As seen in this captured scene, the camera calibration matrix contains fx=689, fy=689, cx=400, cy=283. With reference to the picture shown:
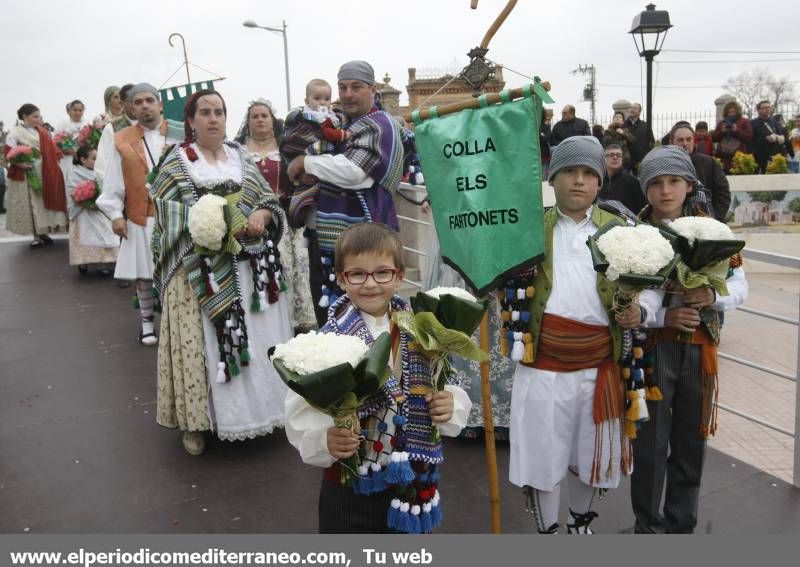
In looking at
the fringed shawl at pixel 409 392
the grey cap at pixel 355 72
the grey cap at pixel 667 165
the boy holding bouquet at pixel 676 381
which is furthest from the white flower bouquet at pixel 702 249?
the grey cap at pixel 355 72

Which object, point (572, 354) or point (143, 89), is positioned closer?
point (572, 354)

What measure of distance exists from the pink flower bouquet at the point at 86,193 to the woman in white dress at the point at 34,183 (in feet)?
7.48

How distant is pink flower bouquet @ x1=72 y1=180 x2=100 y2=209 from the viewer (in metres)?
8.18

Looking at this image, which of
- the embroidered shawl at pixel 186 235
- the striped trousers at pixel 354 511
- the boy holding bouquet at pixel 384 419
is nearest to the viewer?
the boy holding bouquet at pixel 384 419

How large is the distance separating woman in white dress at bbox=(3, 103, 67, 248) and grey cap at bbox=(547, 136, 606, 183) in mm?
9421

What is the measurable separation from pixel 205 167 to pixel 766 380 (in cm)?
449

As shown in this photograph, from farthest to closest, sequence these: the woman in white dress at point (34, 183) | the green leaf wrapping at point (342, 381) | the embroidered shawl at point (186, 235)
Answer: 1. the woman in white dress at point (34, 183)
2. the embroidered shawl at point (186, 235)
3. the green leaf wrapping at point (342, 381)

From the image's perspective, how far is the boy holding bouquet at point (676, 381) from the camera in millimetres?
2729

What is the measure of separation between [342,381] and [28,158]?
988cm

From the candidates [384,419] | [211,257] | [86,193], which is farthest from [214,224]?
[86,193]

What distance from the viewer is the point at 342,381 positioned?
1735 mm

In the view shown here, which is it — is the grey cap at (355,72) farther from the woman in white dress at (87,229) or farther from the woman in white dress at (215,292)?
the woman in white dress at (87,229)

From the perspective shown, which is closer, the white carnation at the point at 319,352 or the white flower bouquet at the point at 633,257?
the white carnation at the point at 319,352

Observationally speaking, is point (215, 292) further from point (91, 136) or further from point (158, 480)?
point (91, 136)
